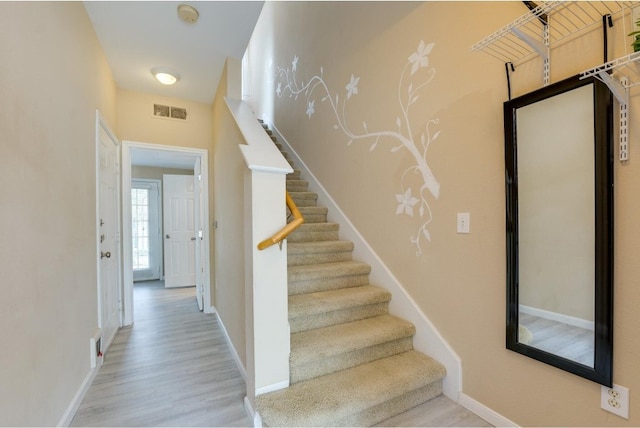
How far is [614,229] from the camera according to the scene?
3.79ft

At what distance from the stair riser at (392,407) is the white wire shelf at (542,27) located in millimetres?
1916

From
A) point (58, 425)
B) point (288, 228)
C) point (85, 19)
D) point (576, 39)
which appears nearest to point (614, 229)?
point (576, 39)

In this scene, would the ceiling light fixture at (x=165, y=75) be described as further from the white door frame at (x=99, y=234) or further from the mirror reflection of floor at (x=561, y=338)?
the mirror reflection of floor at (x=561, y=338)

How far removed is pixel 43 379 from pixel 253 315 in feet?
3.35

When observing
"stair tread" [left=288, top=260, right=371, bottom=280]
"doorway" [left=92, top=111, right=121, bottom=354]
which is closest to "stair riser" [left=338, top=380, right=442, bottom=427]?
"stair tread" [left=288, top=260, right=371, bottom=280]

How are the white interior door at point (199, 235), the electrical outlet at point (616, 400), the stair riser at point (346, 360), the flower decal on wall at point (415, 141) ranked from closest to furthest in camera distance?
the electrical outlet at point (616, 400) < the stair riser at point (346, 360) < the flower decal on wall at point (415, 141) < the white interior door at point (199, 235)

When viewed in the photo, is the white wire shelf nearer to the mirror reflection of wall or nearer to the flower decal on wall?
the mirror reflection of wall

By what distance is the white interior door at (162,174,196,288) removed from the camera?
5.21 m

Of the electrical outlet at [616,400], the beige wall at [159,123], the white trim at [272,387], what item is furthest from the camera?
the beige wall at [159,123]

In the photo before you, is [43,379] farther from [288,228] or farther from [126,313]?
[126,313]

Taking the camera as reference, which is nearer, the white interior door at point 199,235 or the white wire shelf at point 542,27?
the white wire shelf at point 542,27

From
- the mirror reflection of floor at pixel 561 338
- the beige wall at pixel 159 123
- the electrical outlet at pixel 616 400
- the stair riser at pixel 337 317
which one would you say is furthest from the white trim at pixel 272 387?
the beige wall at pixel 159 123

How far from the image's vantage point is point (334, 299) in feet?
6.81

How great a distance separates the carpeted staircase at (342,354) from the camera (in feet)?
4.93
